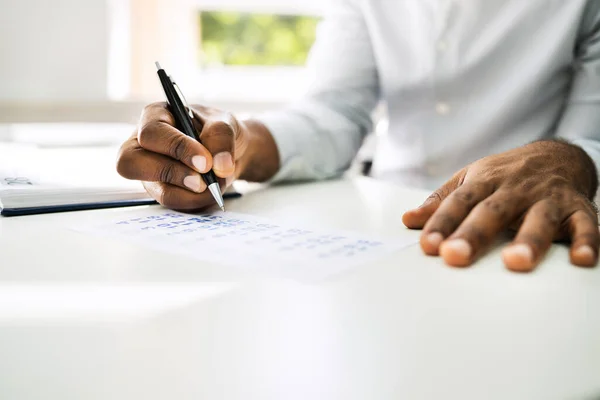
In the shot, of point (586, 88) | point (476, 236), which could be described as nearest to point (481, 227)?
point (476, 236)

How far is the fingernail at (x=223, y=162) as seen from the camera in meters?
0.66

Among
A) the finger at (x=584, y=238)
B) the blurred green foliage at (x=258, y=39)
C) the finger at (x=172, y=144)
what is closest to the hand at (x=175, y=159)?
the finger at (x=172, y=144)

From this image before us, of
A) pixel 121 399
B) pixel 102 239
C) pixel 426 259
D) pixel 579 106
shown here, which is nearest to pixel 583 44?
pixel 579 106

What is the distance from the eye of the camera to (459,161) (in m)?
1.17

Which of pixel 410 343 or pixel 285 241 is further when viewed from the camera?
pixel 285 241

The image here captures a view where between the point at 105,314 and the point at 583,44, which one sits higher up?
the point at 583,44

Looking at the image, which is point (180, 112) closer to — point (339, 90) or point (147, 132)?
point (147, 132)

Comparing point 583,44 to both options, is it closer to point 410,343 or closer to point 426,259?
point 426,259

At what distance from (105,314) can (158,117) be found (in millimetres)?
393

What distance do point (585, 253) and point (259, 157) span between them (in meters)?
0.55

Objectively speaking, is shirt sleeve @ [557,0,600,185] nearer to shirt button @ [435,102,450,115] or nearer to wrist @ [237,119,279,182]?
shirt button @ [435,102,450,115]

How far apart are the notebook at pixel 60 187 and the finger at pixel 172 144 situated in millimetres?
93

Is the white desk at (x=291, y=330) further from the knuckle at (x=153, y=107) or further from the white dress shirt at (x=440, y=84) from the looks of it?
the white dress shirt at (x=440, y=84)

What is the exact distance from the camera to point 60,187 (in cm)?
73
